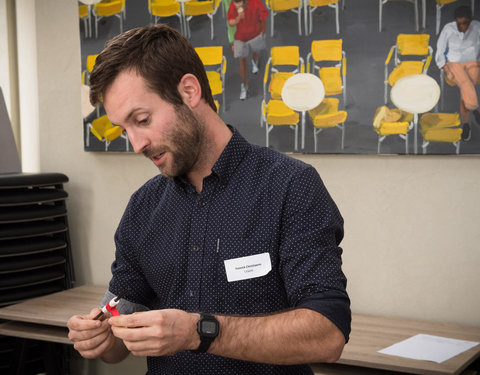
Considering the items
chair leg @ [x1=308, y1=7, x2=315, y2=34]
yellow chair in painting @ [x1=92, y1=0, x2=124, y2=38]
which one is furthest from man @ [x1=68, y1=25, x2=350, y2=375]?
yellow chair in painting @ [x1=92, y1=0, x2=124, y2=38]

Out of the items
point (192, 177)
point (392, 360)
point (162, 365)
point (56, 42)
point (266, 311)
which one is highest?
point (56, 42)

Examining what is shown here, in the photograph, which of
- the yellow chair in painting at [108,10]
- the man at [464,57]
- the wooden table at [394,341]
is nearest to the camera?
the wooden table at [394,341]

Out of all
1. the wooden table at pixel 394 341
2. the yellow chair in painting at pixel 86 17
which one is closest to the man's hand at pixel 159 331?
the wooden table at pixel 394 341

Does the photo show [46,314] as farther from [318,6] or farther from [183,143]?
[318,6]

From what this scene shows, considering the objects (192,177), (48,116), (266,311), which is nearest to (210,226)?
(192,177)

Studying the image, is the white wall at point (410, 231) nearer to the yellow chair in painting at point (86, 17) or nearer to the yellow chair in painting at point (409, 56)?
the yellow chair in painting at point (409, 56)

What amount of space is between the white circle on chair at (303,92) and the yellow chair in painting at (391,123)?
242 millimetres

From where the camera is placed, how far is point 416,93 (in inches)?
89.1

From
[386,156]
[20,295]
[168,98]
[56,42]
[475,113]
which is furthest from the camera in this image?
[56,42]

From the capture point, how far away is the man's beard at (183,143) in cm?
144

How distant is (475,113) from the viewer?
2.16 meters

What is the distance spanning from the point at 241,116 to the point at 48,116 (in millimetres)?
1150

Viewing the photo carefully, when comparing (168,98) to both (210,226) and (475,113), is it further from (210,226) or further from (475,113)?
(475,113)

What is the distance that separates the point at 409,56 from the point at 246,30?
675mm
